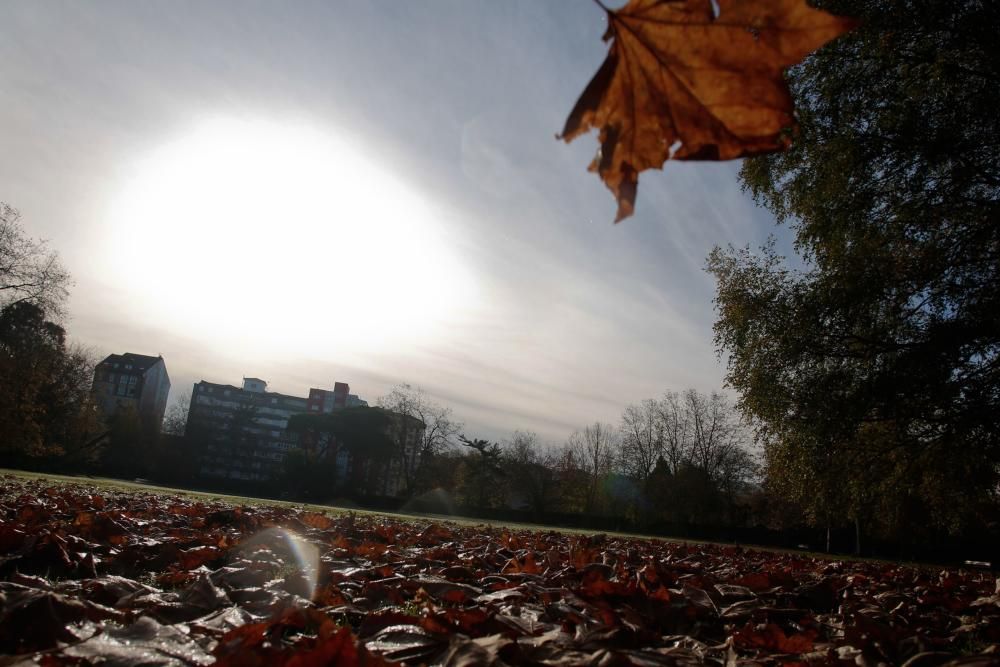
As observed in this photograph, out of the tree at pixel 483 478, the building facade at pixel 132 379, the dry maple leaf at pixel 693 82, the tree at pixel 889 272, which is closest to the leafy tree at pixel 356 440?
the tree at pixel 483 478

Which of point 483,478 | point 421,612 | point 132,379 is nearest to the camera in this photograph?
point 421,612

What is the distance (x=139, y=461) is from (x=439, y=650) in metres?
65.2

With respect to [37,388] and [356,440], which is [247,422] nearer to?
[356,440]

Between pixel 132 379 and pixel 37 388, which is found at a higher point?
pixel 132 379

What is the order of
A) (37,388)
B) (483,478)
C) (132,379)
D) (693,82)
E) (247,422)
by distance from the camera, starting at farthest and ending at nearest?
(132,379)
(247,422)
(483,478)
(37,388)
(693,82)

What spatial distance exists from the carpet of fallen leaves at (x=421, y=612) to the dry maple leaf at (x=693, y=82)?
3.76 ft

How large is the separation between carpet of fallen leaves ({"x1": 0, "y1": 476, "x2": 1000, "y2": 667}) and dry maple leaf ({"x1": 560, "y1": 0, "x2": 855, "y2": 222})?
1147 mm

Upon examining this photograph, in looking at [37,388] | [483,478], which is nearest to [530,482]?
[483,478]

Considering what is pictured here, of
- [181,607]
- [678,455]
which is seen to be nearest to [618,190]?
[181,607]

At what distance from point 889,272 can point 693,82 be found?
12.8 metres

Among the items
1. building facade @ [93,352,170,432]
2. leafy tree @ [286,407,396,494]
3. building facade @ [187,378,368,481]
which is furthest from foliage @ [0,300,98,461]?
building facade @ [93,352,170,432]

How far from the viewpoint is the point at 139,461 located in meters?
55.9

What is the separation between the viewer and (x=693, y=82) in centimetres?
117

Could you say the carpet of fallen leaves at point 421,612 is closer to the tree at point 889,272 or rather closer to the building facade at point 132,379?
the tree at point 889,272
